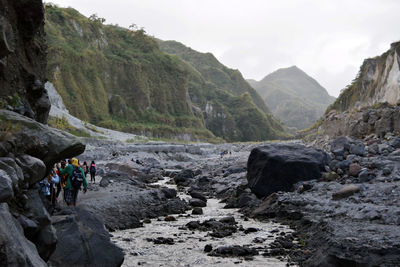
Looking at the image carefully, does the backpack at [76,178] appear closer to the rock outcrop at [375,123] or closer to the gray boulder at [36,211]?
the gray boulder at [36,211]

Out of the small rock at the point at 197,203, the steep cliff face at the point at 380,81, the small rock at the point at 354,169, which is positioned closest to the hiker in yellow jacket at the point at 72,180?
the small rock at the point at 197,203

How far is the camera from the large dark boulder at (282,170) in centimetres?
1623

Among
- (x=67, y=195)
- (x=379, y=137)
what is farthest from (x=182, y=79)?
(x=67, y=195)

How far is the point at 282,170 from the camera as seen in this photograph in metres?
16.3

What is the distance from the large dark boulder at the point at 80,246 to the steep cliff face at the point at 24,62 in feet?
8.95

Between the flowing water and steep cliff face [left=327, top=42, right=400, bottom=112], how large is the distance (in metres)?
25.6

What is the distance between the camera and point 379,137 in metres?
23.0

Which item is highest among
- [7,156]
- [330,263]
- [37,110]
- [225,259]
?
[37,110]

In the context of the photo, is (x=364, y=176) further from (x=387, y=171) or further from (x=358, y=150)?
(x=358, y=150)

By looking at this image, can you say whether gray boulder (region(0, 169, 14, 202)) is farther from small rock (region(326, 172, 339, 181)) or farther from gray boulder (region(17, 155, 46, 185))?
small rock (region(326, 172, 339, 181))

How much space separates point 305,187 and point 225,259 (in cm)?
699

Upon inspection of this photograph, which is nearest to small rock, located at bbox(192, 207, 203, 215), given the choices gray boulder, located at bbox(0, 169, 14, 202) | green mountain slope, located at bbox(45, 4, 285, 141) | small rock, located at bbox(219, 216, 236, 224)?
small rock, located at bbox(219, 216, 236, 224)

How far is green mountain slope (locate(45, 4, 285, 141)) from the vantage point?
8494 centimetres

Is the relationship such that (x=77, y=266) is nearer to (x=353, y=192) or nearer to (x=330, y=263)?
(x=330, y=263)
